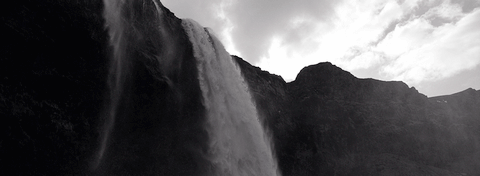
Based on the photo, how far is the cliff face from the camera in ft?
113

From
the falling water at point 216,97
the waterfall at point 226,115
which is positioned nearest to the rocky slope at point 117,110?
the falling water at point 216,97

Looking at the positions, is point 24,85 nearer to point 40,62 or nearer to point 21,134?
point 40,62

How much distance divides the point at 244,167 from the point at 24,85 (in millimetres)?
14433

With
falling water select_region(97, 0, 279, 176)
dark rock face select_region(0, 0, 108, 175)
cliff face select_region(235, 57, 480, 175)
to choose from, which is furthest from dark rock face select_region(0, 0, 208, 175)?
cliff face select_region(235, 57, 480, 175)

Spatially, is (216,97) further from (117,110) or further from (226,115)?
(117,110)

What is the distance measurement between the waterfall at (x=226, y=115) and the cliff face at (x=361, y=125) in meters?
6.95

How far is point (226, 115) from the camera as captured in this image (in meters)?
23.0

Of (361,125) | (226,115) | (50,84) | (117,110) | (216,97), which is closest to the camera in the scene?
(50,84)

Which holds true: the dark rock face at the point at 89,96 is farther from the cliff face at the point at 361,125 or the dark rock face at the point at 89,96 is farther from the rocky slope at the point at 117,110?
the cliff face at the point at 361,125

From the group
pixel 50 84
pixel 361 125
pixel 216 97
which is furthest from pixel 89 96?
pixel 361 125

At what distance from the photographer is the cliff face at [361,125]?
3450cm

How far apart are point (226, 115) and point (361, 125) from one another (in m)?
24.3

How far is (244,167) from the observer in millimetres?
21828

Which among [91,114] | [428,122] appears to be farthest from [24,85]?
[428,122]
